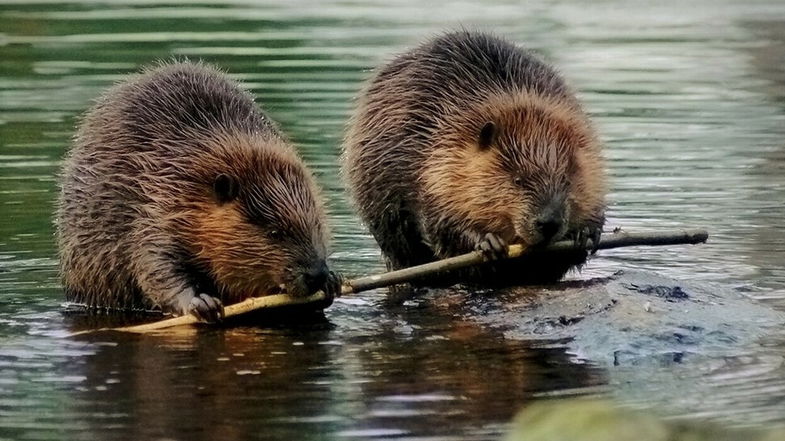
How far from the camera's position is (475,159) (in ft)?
23.6

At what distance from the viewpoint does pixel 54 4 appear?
18.6m

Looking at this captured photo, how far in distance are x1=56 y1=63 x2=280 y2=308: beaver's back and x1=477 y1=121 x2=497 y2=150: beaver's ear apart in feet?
2.80

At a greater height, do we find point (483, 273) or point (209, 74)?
point (209, 74)

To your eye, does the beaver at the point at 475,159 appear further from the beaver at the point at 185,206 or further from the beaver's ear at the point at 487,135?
the beaver at the point at 185,206

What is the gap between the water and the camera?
17.2ft

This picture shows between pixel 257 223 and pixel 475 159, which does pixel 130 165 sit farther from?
pixel 475 159

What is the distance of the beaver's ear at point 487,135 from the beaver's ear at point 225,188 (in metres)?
1.15

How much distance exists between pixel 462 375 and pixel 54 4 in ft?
45.2

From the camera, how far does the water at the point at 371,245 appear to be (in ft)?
17.2

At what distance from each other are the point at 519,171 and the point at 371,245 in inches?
55.6

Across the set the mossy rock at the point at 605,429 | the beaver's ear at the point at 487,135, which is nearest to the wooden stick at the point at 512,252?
the beaver's ear at the point at 487,135

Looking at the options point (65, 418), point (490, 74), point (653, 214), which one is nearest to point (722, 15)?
point (653, 214)

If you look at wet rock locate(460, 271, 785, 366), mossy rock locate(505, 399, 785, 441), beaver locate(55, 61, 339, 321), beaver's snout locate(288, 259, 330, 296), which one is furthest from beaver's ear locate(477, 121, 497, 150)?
mossy rock locate(505, 399, 785, 441)

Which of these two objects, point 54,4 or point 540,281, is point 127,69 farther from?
point 540,281
